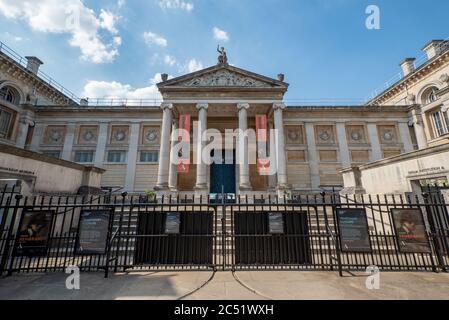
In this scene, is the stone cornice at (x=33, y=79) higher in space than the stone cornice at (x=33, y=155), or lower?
higher

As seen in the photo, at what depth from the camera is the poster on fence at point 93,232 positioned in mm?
5070

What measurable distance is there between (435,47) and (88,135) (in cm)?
3897

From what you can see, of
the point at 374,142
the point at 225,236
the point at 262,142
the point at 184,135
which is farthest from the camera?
the point at 374,142

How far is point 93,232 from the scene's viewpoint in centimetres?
515

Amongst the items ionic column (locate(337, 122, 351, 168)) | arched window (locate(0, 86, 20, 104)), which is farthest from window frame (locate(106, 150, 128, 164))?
ionic column (locate(337, 122, 351, 168))

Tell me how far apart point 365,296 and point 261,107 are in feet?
59.7

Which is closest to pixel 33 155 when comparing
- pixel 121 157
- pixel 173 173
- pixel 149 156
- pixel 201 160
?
pixel 173 173

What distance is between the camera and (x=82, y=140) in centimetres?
2225

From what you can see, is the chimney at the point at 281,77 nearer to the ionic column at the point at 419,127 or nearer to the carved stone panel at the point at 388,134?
the carved stone panel at the point at 388,134

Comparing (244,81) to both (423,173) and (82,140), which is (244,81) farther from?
(82,140)

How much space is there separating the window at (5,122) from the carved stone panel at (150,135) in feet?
42.8

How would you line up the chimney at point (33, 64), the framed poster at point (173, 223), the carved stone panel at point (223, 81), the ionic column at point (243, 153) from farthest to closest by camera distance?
the chimney at point (33, 64) < the carved stone panel at point (223, 81) < the ionic column at point (243, 153) < the framed poster at point (173, 223)

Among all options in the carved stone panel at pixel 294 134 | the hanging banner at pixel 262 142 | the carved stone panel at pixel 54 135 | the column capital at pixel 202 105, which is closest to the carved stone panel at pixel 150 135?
the column capital at pixel 202 105

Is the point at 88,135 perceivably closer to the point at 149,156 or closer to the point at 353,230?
the point at 149,156
